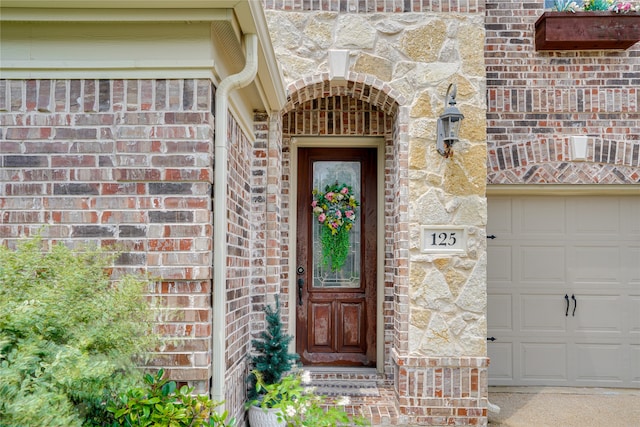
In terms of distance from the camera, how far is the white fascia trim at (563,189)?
5.39 meters

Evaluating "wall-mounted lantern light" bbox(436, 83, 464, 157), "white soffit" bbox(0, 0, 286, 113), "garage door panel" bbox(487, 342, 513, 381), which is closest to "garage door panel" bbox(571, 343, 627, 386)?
"garage door panel" bbox(487, 342, 513, 381)

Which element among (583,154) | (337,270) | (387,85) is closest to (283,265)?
(337,270)

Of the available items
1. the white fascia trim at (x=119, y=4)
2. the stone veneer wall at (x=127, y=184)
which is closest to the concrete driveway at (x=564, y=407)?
the stone veneer wall at (x=127, y=184)

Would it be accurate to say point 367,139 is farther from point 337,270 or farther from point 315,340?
point 315,340

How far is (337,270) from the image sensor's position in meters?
5.38

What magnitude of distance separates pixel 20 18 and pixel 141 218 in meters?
1.13

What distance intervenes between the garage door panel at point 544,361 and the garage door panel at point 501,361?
12 cm

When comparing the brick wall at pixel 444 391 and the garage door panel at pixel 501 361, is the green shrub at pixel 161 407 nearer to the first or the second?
the brick wall at pixel 444 391

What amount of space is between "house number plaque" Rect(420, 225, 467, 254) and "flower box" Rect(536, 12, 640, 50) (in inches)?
88.1

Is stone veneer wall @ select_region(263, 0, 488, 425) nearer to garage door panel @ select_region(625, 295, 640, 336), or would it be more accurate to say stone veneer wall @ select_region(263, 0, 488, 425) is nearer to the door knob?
the door knob

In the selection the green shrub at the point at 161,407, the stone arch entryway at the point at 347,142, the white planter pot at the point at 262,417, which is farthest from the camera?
the stone arch entryway at the point at 347,142

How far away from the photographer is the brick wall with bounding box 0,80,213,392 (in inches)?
111

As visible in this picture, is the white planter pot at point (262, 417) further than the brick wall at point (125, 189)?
Yes

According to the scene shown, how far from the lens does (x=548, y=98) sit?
532 centimetres
